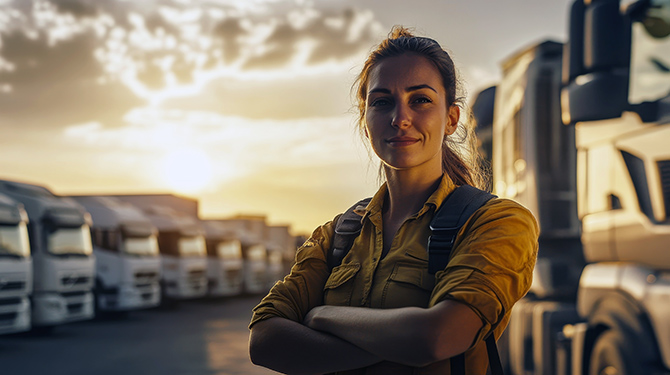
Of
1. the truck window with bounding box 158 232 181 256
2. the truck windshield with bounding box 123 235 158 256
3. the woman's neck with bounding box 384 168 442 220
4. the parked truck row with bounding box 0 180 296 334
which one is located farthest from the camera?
the truck window with bounding box 158 232 181 256

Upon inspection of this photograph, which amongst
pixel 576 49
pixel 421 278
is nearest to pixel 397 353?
pixel 421 278

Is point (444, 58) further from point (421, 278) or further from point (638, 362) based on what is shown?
point (638, 362)

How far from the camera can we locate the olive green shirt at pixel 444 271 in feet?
5.98

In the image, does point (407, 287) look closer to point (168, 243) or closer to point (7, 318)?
point (7, 318)

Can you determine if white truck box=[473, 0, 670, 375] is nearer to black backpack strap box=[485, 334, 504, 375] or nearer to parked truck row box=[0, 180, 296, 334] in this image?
black backpack strap box=[485, 334, 504, 375]

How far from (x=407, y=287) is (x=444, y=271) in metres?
0.13

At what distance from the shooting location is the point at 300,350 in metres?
2.05

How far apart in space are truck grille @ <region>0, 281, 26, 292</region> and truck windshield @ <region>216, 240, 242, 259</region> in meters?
18.4

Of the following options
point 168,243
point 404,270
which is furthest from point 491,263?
point 168,243

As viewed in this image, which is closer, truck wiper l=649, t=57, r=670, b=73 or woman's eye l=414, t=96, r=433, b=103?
woman's eye l=414, t=96, r=433, b=103

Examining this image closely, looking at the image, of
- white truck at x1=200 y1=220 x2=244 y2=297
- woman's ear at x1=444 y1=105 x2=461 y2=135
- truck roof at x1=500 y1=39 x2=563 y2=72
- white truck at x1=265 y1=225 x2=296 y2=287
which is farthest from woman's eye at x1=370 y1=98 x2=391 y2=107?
white truck at x1=265 y1=225 x2=296 y2=287

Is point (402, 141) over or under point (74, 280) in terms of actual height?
over

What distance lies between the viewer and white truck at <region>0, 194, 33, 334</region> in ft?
44.6

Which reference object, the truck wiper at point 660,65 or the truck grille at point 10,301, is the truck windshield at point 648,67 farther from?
the truck grille at point 10,301
